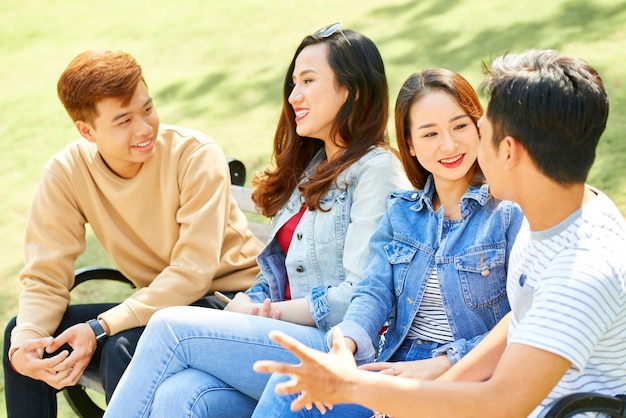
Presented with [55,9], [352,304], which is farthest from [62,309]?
[55,9]

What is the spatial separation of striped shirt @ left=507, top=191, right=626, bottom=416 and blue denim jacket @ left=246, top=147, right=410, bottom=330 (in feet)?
3.03

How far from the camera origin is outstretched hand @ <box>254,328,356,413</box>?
203 cm

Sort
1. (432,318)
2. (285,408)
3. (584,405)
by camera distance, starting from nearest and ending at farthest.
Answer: (584,405)
(285,408)
(432,318)

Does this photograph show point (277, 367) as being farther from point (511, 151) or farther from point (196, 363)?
point (196, 363)

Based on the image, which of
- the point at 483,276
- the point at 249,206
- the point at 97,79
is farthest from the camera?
the point at 249,206

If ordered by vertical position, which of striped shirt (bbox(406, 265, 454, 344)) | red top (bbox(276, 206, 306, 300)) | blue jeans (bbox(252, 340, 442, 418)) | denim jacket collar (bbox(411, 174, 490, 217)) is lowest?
blue jeans (bbox(252, 340, 442, 418))

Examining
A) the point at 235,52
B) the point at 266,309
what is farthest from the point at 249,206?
the point at 235,52

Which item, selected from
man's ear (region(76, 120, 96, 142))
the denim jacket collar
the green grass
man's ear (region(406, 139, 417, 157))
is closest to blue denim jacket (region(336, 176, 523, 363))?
the denim jacket collar

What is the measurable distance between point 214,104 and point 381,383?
5511 mm

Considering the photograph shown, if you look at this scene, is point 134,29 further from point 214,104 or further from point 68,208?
point 68,208

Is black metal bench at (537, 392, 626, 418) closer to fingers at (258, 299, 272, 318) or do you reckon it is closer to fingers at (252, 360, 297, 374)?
fingers at (252, 360, 297, 374)

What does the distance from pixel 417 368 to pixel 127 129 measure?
1.68 m

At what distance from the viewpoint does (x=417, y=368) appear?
265 centimetres

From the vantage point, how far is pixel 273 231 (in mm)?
3615
